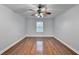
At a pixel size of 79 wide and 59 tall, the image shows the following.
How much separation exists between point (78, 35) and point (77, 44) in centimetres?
34

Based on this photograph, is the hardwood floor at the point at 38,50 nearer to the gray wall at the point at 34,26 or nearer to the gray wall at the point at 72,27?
the gray wall at the point at 72,27

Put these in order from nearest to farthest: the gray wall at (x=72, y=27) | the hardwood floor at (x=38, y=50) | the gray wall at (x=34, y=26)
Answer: the gray wall at (x=72, y=27) < the hardwood floor at (x=38, y=50) < the gray wall at (x=34, y=26)

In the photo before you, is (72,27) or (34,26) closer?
(72,27)

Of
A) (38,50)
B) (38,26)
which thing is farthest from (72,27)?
(38,26)

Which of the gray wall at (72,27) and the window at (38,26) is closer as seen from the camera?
the gray wall at (72,27)

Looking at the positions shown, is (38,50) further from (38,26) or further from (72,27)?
(38,26)

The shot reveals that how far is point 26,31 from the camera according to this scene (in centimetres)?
918

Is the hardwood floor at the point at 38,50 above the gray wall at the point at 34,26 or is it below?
below

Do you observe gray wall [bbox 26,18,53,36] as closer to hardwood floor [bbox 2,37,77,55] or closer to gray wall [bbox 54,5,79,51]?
hardwood floor [bbox 2,37,77,55]

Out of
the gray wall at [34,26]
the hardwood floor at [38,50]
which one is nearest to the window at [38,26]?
the gray wall at [34,26]
